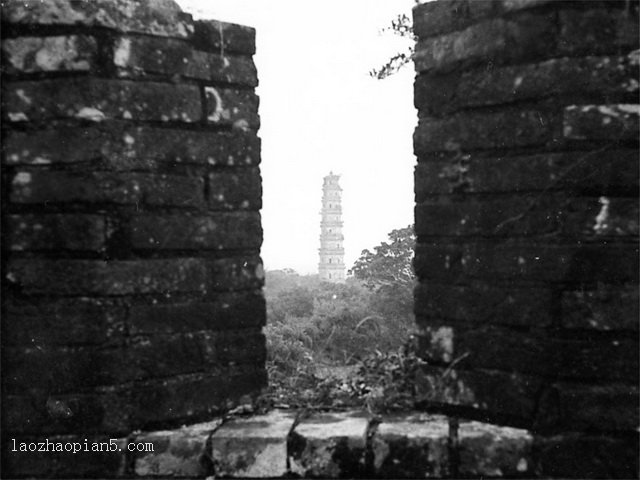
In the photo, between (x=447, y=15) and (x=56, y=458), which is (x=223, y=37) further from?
(x=56, y=458)

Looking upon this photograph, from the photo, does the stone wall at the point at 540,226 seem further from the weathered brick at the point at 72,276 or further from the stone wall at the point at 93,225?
the weathered brick at the point at 72,276

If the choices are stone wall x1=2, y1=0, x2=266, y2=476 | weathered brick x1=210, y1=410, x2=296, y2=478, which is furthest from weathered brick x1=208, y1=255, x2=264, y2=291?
weathered brick x1=210, y1=410, x2=296, y2=478

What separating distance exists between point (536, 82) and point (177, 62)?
69.1 inches

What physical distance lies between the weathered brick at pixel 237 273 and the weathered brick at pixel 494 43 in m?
1.38

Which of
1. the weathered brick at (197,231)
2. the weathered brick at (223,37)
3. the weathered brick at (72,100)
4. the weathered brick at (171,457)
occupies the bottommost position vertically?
the weathered brick at (171,457)

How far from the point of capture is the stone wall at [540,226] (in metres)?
2.80

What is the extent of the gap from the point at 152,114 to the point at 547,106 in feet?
6.19

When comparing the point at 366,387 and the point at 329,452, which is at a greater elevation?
the point at 366,387

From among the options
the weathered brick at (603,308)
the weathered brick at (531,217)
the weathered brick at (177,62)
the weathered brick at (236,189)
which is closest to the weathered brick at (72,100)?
the weathered brick at (177,62)

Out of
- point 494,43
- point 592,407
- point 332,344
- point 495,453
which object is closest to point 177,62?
point 494,43

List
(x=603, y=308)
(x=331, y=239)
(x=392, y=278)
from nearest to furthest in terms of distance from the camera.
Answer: (x=603, y=308) < (x=392, y=278) < (x=331, y=239)

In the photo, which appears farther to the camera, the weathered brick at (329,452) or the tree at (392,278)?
the tree at (392,278)

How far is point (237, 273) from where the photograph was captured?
339cm

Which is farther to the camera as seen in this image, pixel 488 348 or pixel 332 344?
pixel 332 344
